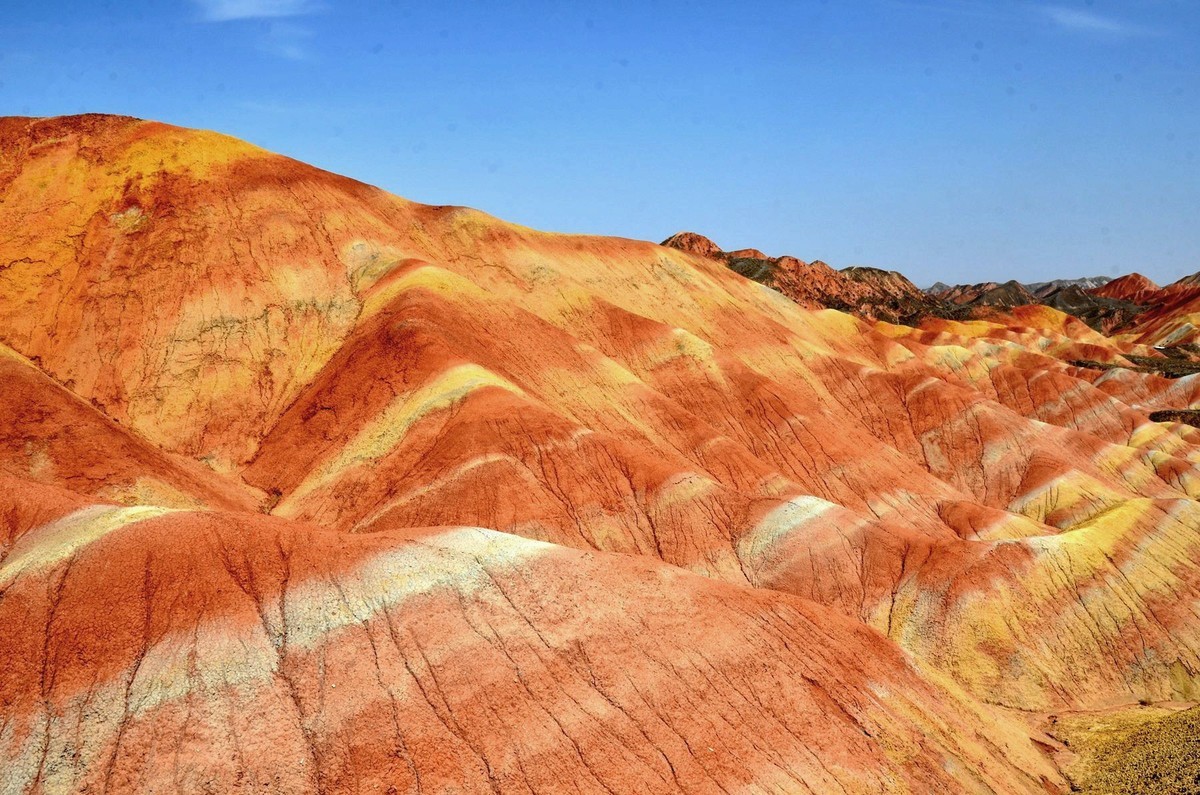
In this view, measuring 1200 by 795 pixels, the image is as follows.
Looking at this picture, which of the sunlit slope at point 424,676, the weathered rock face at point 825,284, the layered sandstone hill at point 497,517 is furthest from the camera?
the weathered rock face at point 825,284

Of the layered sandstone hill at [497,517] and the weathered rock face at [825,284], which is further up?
the weathered rock face at [825,284]

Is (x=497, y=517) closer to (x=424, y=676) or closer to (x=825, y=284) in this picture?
(x=424, y=676)

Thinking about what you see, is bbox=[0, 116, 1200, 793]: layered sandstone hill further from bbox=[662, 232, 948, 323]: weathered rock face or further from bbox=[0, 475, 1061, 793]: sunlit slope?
bbox=[662, 232, 948, 323]: weathered rock face

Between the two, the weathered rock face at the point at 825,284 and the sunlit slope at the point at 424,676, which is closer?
the sunlit slope at the point at 424,676

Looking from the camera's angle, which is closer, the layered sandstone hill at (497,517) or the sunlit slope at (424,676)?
the sunlit slope at (424,676)

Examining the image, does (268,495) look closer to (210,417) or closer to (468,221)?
(210,417)

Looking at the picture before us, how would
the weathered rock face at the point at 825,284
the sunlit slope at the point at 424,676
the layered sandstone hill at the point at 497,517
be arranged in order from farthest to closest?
the weathered rock face at the point at 825,284
the layered sandstone hill at the point at 497,517
the sunlit slope at the point at 424,676

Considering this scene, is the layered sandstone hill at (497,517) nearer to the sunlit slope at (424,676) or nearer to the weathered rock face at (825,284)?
the sunlit slope at (424,676)

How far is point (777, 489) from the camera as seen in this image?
55000 mm

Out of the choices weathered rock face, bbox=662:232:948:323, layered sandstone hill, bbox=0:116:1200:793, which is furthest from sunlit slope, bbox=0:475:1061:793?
weathered rock face, bbox=662:232:948:323

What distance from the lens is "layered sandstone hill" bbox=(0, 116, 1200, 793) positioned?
23.7 meters

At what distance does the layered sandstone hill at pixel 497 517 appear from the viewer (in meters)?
23.7

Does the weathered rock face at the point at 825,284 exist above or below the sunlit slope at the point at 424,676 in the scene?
above

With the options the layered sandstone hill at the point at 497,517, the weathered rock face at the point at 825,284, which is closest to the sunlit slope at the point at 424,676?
the layered sandstone hill at the point at 497,517
